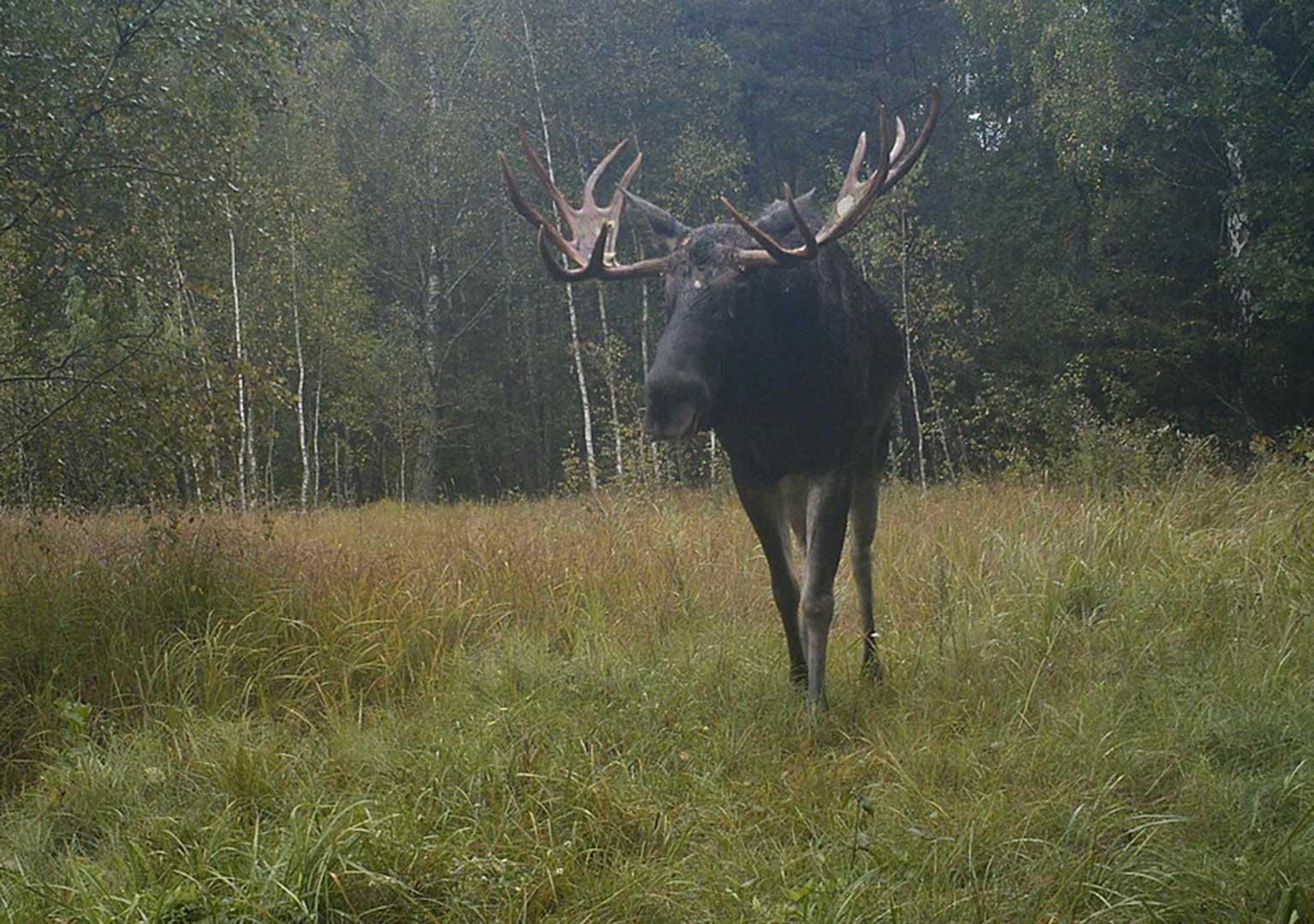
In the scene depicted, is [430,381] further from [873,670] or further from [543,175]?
[873,670]

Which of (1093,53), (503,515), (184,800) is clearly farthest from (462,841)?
(1093,53)

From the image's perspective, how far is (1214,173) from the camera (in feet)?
53.7

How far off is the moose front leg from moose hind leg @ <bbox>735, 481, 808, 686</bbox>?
0.61ft

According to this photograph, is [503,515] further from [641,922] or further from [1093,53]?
[1093,53]

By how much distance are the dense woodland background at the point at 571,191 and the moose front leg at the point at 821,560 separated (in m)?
3.12

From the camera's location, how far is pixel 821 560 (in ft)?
14.3

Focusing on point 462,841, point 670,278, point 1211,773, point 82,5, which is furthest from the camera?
point 82,5

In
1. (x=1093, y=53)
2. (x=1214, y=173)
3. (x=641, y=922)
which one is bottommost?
(x=641, y=922)

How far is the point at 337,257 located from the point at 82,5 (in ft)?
46.6

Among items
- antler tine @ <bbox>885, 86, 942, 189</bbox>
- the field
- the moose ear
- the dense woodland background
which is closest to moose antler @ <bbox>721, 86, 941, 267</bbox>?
Result: antler tine @ <bbox>885, 86, 942, 189</bbox>

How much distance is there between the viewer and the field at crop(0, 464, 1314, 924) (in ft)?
9.17

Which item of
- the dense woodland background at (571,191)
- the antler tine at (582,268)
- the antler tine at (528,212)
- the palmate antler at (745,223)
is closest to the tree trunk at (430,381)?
the dense woodland background at (571,191)

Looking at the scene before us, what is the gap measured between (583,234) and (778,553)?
68.8 inches

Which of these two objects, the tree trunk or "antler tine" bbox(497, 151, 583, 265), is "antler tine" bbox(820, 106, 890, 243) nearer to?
"antler tine" bbox(497, 151, 583, 265)
